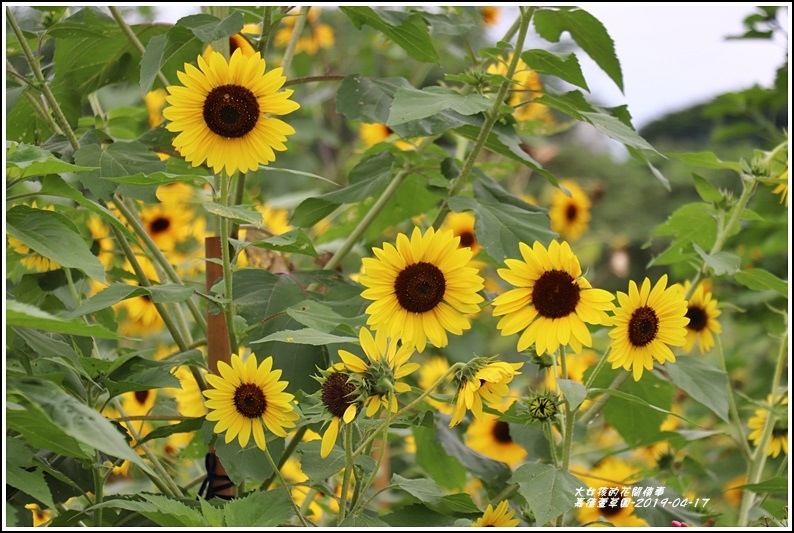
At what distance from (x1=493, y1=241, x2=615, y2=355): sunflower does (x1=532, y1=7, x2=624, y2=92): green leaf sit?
0.25 meters

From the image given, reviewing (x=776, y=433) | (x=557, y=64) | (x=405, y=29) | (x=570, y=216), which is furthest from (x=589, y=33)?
(x=570, y=216)

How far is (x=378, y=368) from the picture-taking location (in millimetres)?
622

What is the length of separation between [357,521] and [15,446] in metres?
0.24

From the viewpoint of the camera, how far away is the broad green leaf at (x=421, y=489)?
0.68 m

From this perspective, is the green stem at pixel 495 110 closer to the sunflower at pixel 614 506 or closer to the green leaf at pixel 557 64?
the green leaf at pixel 557 64

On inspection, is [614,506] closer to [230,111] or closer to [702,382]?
[702,382]

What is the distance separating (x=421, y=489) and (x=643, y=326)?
21cm

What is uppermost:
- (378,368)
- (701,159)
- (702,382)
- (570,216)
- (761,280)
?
(570,216)

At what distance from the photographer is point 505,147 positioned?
2.65 feet

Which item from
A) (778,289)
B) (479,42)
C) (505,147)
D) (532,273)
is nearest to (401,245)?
(532,273)

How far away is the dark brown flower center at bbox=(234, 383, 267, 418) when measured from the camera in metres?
0.67

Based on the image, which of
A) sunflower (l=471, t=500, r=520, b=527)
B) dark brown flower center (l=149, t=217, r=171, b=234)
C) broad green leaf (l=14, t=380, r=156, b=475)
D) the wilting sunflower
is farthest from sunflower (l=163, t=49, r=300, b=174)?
dark brown flower center (l=149, t=217, r=171, b=234)

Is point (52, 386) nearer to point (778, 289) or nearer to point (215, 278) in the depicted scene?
point (215, 278)

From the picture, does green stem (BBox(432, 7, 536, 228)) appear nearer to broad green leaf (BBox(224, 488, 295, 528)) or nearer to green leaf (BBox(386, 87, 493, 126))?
green leaf (BBox(386, 87, 493, 126))
